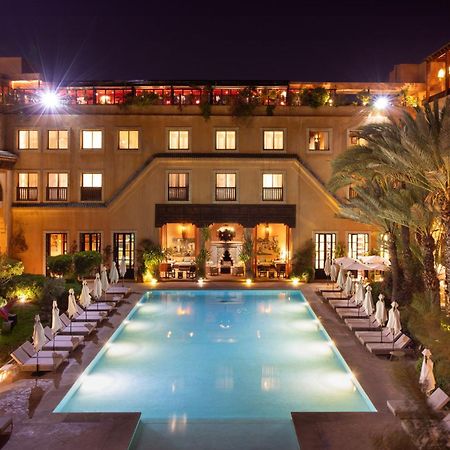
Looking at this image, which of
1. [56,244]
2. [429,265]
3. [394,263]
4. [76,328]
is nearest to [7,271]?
[76,328]

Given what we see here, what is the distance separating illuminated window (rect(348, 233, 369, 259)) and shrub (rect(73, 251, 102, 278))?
1358cm

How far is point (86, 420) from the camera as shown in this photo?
10.9 meters

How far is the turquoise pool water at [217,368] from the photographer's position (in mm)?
12805

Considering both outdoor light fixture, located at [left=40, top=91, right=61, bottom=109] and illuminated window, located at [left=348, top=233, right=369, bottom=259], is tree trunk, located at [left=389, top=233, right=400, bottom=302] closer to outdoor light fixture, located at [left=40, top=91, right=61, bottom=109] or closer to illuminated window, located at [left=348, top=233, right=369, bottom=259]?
illuminated window, located at [left=348, top=233, right=369, bottom=259]

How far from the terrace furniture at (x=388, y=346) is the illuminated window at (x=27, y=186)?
21.5 m

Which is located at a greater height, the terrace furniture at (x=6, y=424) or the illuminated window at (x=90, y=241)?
the illuminated window at (x=90, y=241)

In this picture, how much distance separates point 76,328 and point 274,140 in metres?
16.8

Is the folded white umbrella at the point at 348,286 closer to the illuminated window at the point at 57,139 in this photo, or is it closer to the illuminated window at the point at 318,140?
the illuminated window at the point at 318,140

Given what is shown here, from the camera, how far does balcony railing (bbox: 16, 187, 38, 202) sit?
30.9m

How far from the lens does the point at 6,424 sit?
33.3ft

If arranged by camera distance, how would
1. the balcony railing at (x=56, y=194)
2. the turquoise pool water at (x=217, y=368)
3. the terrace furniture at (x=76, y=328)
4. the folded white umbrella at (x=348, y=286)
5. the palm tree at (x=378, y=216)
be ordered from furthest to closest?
the balcony railing at (x=56, y=194)
the folded white umbrella at (x=348, y=286)
the palm tree at (x=378, y=216)
the terrace furniture at (x=76, y=328)
the turquoise pool water at (x=217, y=368)

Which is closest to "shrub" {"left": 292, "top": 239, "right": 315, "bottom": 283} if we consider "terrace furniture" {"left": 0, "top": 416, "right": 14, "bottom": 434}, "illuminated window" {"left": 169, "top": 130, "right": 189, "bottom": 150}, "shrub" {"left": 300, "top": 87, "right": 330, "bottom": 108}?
"shrub" {"left": 300, "top": 87, "right": 330, "bottom": 108}

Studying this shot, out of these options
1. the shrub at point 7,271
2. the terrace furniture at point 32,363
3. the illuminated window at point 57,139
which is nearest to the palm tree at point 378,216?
→ the terrace furniture at point 32,363

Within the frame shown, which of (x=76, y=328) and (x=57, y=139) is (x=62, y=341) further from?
(x=57, y=139)
